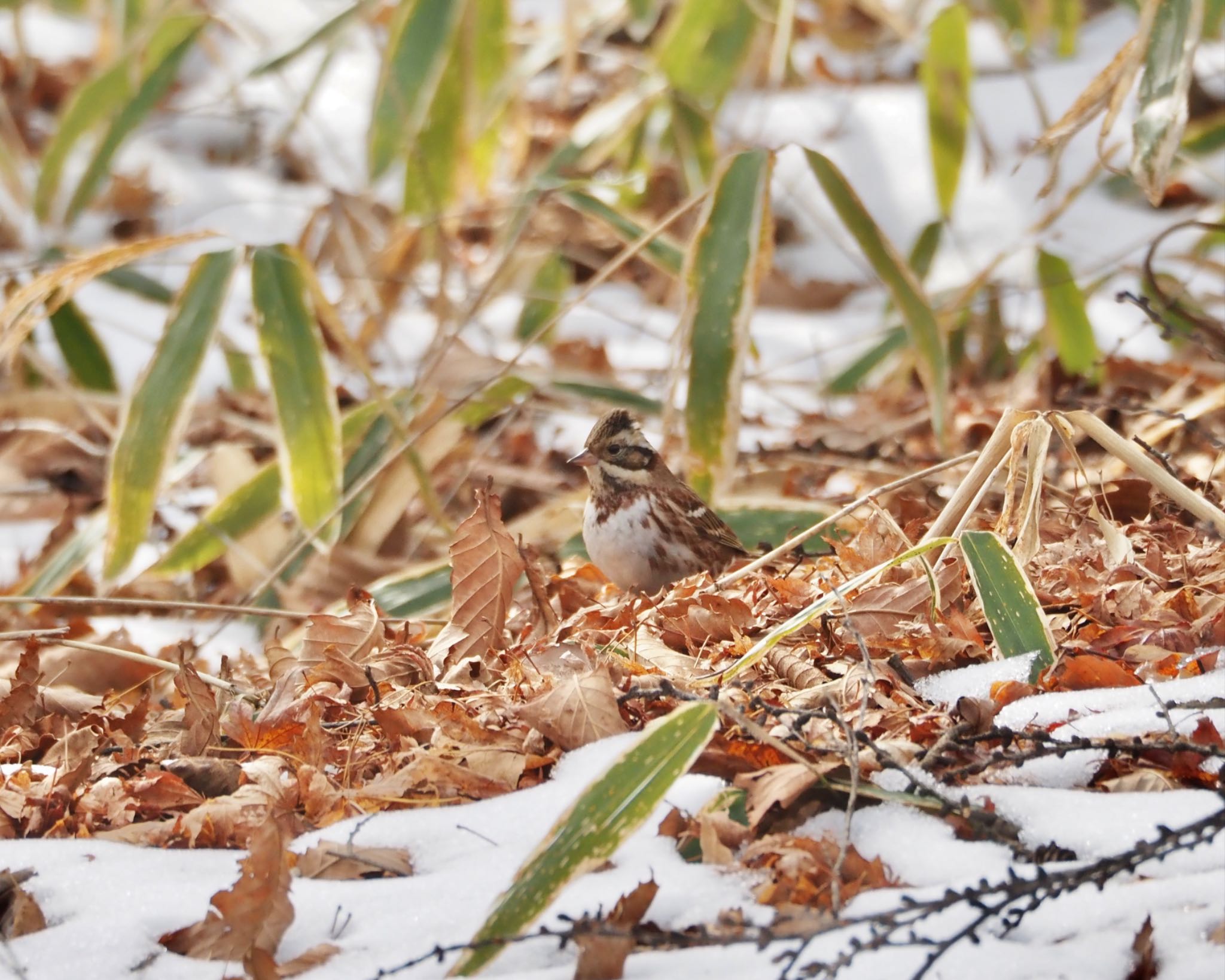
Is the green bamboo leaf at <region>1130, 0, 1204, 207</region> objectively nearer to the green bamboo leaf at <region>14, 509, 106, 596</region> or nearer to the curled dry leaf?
the curled dry leaf

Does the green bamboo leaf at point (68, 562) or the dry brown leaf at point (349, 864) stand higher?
the dry brown leaf at point (349, 864)

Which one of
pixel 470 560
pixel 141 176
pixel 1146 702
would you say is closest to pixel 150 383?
pixel 470 560

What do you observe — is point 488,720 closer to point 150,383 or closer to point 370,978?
point 370,978

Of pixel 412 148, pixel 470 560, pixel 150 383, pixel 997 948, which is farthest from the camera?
pixel 412 148

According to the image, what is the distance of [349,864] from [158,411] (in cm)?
194

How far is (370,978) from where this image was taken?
6.05 feet

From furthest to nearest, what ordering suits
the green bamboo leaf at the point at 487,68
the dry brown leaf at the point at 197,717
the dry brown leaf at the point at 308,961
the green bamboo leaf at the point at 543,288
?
the green bamboo leaf at the point at 543,288, the green bamboo leaf at the point at 487,68, the dry brown leaf at the point at 197,717, the dry brown leaf at the point at 308,961

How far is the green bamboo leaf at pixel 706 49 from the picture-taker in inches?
215

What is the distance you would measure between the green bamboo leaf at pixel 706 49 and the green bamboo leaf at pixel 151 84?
1654mm

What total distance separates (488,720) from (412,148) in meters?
2.63

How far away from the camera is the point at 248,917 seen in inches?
76.0

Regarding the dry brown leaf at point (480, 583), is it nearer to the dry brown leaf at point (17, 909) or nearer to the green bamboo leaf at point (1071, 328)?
the dry brown leaf at point (17, 909)

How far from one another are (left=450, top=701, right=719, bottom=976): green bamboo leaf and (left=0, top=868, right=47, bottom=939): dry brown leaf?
0.65 metres

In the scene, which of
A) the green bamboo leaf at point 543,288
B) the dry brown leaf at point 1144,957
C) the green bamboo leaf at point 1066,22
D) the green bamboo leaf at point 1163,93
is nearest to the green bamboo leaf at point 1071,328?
the green bamboo leaf at point 543,288
